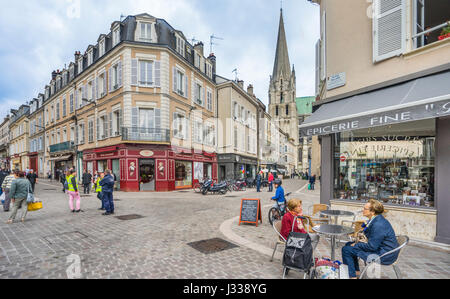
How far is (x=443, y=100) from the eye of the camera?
437 cm

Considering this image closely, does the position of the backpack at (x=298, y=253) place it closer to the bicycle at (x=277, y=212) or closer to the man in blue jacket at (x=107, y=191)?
the bicycle at (x=277, y=212)

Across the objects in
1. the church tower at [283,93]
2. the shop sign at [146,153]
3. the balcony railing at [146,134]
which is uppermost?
the church tower at [283,93]

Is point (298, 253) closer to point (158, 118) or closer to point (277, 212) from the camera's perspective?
point (277, 212)

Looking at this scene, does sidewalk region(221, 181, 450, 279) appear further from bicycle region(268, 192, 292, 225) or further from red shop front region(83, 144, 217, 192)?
red shop front region(83, 144, 217, 192)

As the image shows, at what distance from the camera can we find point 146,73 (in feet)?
57.8

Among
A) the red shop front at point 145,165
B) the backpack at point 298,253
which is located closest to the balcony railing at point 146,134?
the red shop front at point 145,165

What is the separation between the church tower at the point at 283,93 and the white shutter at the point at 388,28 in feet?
219

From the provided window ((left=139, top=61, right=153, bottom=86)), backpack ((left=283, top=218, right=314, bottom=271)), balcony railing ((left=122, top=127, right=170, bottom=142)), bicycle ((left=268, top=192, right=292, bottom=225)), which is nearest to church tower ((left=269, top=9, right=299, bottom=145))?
window ((left=139, top=61, right=153, bottom=86))

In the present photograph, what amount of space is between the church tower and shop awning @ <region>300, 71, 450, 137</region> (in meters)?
67.0

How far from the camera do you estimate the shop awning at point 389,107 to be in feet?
15.0

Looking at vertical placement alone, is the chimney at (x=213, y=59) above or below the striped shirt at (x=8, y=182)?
above

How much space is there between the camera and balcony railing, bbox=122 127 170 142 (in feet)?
55.3
